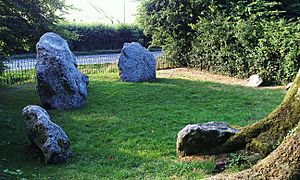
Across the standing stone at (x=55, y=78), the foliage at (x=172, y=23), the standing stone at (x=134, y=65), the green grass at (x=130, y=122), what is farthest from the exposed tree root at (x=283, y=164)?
the foliage at (x=172, y=23)

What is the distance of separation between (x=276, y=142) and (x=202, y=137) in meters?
1.38

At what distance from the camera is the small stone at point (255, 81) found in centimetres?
1456

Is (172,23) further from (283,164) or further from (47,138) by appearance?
(283,164)

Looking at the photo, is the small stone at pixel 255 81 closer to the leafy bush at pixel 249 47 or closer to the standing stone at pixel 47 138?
the leafy bush at pixel 249 47

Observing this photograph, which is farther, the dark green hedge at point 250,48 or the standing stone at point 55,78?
the dark green hedge at point 250,48

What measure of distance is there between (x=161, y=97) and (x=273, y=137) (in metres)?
7.04

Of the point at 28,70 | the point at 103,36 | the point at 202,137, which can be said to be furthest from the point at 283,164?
the point at 103,36

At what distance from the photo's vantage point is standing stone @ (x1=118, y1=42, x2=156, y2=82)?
595 inches

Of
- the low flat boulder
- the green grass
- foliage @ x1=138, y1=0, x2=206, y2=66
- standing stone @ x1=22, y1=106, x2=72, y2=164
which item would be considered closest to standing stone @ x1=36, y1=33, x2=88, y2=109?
the green grass

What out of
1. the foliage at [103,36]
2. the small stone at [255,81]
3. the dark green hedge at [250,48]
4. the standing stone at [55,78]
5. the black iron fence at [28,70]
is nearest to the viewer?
the standing stone at [55,78]

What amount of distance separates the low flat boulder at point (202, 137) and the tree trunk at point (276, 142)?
123 mm

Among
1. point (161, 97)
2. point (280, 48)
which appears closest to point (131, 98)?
point (161, 97)

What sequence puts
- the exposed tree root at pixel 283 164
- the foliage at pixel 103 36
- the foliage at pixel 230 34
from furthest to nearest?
the foliage at pixel 103 36, the foliage at pixel 230 34, the exposed tree root at pixel 283 164

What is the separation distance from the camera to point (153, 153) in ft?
22.8
